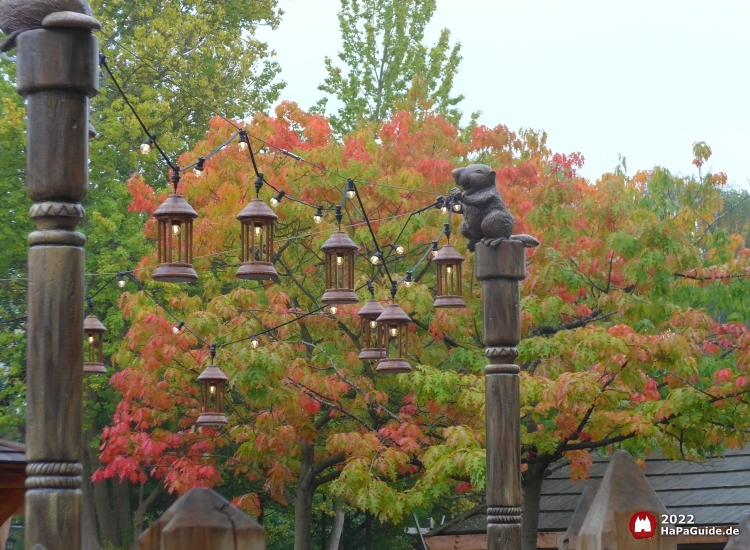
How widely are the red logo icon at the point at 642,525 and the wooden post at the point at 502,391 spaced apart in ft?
12.0

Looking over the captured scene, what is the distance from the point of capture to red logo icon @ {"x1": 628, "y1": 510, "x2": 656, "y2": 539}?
277cm

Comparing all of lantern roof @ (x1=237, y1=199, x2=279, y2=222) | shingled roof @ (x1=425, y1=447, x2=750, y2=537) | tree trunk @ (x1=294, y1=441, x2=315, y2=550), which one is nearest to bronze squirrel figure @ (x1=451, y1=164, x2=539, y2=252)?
lantern roof @ (x1=237, y1=199, x2=279, y2=222)

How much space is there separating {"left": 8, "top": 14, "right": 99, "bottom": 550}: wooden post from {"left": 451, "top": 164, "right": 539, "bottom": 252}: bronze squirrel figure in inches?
127

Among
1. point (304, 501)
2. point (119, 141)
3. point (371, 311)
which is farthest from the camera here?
point (119, 141)

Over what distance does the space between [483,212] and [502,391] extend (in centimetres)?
128

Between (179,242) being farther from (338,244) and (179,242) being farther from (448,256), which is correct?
(448,256)

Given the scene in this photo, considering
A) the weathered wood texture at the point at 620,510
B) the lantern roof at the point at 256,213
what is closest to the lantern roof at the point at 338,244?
the lantern roof at the point at 256,213

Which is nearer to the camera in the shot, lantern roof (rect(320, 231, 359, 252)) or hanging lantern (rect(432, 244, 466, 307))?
lantern roof (rect(320, 231, 359, 252))

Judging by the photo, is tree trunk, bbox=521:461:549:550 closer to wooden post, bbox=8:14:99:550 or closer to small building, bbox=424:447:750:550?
small building, bbox=424:447:750:550

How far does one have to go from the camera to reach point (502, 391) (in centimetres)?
655

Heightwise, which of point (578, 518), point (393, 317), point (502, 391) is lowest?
point (578, 518)

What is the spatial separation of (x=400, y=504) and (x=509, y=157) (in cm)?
657

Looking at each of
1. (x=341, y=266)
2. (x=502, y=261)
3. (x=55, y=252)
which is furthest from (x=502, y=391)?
(x=341, y=266)

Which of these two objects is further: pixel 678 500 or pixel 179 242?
pixel 678 500
